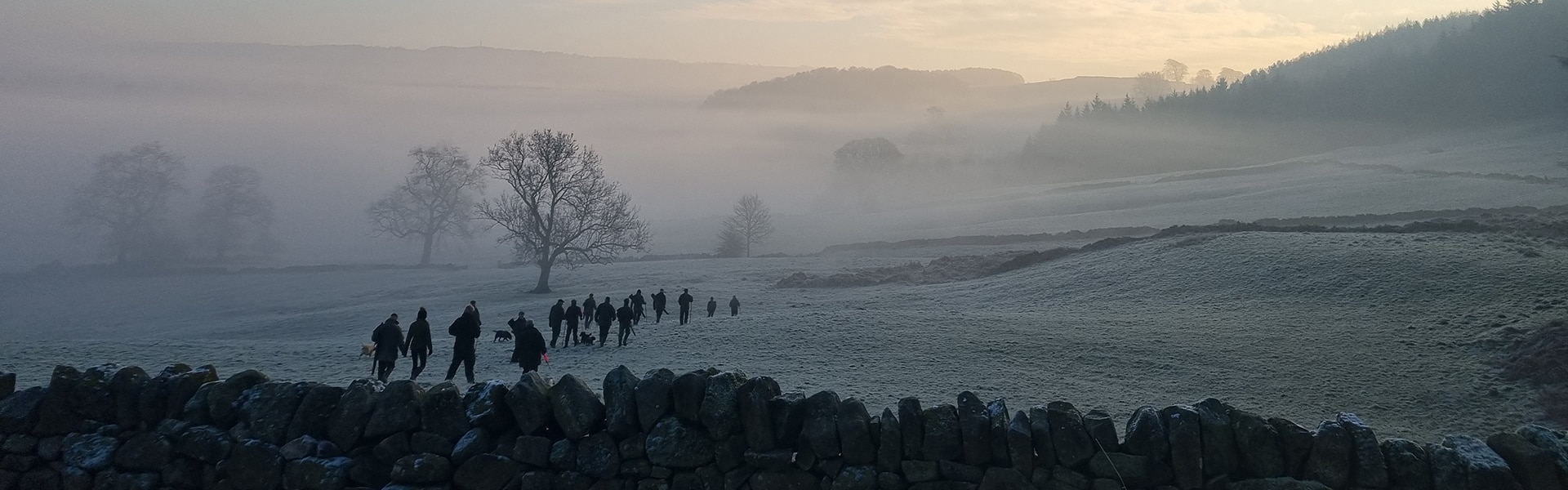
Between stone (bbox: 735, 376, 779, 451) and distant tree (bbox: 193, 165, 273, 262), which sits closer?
stone (bbox: 735, 376, 779, 451)

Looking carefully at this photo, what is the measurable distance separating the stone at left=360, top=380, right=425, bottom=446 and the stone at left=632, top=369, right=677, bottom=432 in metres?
1.84

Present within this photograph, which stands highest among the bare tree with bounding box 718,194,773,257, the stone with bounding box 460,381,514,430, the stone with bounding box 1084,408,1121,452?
the bare tree with bounding box 718,194,773,257

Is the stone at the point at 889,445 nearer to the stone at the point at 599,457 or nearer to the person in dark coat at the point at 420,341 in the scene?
the stone at the point at 599,457

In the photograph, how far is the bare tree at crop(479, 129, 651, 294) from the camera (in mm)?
47969

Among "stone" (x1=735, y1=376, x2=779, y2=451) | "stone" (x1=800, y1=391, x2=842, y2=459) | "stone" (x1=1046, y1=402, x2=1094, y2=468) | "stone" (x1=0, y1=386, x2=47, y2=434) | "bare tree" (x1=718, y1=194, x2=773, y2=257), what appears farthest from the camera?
"bare tree" (x1=718, y1=194, x2=773, y2=257)

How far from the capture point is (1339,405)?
1401 centimetres

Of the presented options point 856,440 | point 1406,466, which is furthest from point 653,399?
point 1406,466

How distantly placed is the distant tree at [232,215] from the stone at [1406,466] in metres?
86.4

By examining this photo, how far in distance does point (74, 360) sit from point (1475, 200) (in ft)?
180

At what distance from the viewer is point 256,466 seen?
7.56 meters

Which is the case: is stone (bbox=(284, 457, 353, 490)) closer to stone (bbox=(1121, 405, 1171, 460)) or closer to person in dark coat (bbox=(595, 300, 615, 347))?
stone (bbox=(1121, 405, 1171, 460))

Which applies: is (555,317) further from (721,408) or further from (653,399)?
(721,408)

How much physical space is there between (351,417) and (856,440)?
4133 mm

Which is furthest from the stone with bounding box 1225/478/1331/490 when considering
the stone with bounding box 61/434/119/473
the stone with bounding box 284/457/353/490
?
the stone with bounding box 61/434/119/473
